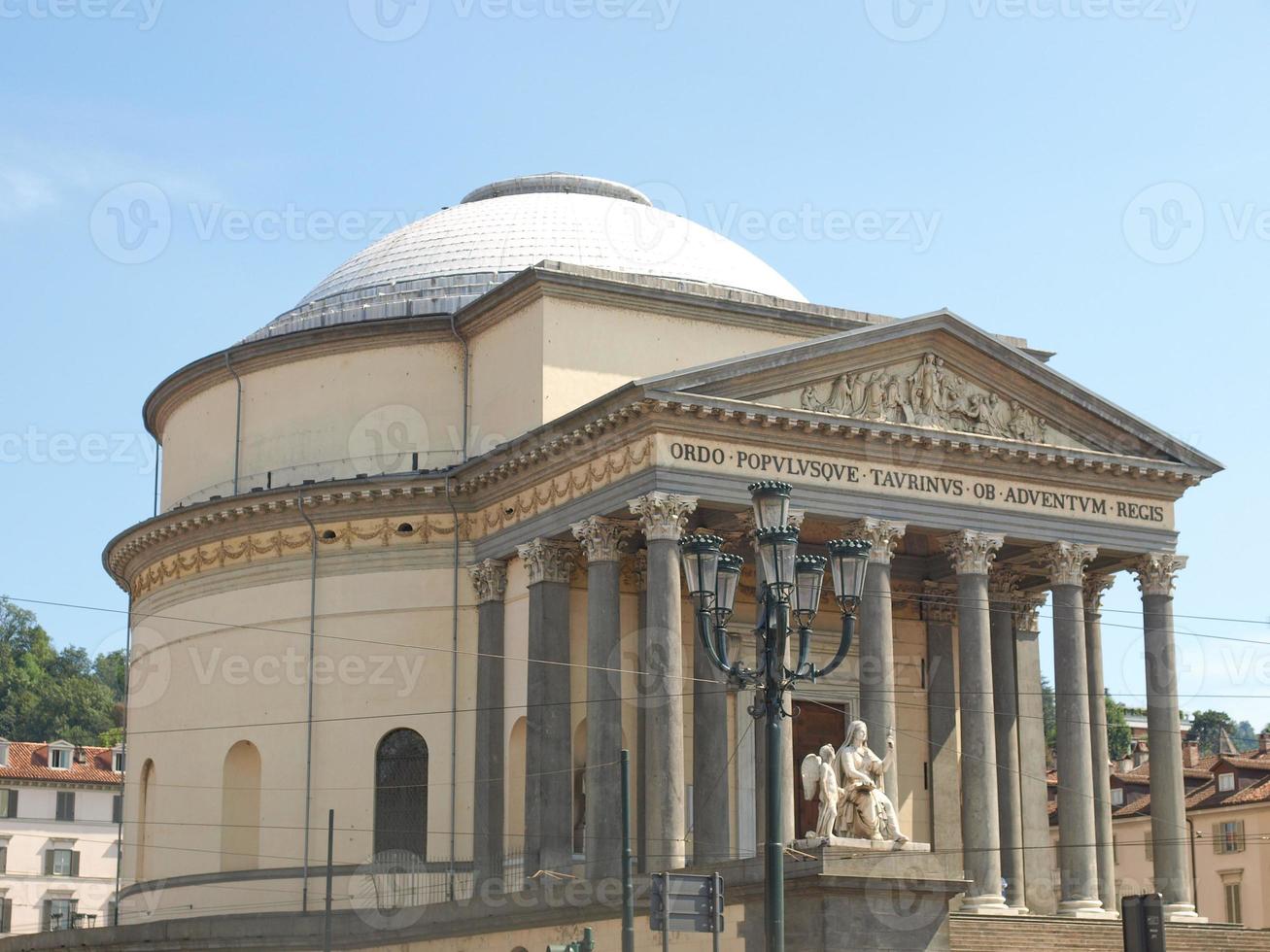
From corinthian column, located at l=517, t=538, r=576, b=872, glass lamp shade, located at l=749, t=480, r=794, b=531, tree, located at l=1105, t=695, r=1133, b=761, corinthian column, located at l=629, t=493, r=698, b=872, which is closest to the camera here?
glass lamp shade, located at l=749, t=480, r=794, b=531

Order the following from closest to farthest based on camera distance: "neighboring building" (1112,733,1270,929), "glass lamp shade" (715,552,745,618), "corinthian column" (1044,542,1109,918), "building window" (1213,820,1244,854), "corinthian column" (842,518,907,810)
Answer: "glass lamp shade" (715,552,745,618), "corinthian column" (842,518,907,810), "corinthian column" (1044,542,1109,918), "neighboring building" (1112,733,1270,929), "building window" (1213,820,1244,854)

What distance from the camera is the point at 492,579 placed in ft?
141

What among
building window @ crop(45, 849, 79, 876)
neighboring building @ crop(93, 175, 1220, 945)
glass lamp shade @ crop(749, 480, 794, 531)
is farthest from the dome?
building window @ crop(45, 849, 79, 876)

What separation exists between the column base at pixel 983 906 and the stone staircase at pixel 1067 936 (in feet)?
2.51

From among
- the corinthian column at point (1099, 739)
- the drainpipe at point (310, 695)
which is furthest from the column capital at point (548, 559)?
the corinthian column at point (1099, 739)

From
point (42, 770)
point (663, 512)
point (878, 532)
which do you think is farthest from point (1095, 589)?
point (42, 770)

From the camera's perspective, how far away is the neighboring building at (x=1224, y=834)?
6306cm

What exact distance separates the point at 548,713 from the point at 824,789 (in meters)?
7.64

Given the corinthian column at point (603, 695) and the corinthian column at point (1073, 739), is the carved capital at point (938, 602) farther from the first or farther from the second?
the corinthian column at point (603, 695)

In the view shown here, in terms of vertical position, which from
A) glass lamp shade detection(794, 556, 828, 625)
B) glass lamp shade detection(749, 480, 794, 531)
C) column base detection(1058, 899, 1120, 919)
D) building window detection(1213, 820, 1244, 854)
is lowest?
column base detection(1058, 899, 1120, 919)

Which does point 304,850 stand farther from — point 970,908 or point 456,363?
point 970,908

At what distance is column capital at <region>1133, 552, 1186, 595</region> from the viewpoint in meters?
42.2

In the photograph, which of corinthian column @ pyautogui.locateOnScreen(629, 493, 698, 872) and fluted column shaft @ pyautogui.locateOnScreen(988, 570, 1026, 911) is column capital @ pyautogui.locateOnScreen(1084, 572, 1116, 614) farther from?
corinthian column @ pyautogui.locateOnScreen(629, 493, 698, 872)

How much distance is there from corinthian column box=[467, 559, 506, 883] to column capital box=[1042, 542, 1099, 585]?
36.7ft
